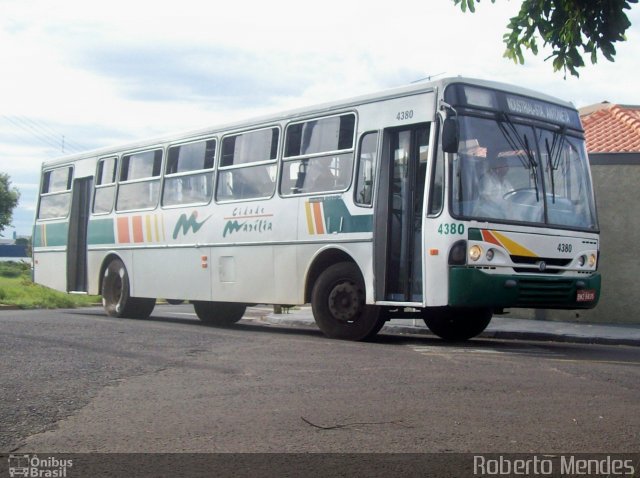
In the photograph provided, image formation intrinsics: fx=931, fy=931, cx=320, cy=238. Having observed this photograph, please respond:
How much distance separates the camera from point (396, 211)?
37.9 ft

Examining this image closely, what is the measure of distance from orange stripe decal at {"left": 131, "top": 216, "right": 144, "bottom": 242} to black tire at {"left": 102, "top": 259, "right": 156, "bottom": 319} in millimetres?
674

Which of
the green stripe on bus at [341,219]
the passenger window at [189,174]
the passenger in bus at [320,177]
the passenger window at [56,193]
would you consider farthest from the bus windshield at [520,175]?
the passenger window at [56,193]

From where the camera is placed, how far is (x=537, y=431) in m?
6.04

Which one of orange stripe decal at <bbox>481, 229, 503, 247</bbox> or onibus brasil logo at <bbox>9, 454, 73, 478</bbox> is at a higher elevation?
orange stripe decal at <bbox>481, 229, 503, 247</bbox>

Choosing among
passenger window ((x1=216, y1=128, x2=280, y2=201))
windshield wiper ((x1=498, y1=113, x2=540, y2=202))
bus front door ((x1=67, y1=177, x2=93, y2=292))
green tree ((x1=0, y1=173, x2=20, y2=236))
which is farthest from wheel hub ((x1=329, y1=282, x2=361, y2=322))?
green tree ((x1=0, y1=173, x2=20, y2=236))

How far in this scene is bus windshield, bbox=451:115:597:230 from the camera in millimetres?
10867

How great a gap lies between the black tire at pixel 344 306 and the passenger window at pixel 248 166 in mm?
1903

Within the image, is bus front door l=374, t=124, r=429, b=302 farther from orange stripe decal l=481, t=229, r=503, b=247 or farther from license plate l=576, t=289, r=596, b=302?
license plate l=576, t=289, r=596, b=302

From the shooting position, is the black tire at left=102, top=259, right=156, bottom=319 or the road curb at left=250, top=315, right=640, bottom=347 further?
the black tire at left=102, top=259, right=156, bottom=319

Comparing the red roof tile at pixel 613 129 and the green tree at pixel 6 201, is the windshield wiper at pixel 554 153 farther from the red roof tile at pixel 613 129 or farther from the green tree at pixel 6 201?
the green tree at pixel 6 201

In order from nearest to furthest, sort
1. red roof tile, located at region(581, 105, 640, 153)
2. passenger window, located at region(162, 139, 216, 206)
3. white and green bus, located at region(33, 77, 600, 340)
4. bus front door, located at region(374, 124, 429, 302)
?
white and green bus, located at region(33, 77, 600, 340) < bus front door, located at region(374, 124, 429, 302) < passenger window, located at region(162, 139, 216, 206) < red roof tile, located at region(581, 105, 640, 153)

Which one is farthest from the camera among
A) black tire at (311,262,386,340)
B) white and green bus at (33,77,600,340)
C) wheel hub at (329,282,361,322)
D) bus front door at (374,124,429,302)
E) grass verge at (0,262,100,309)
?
grass verge at (0,262,100,309)

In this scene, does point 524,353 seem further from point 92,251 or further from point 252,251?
point 92,251

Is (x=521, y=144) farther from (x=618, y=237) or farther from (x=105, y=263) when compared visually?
(x=105, y=263)
